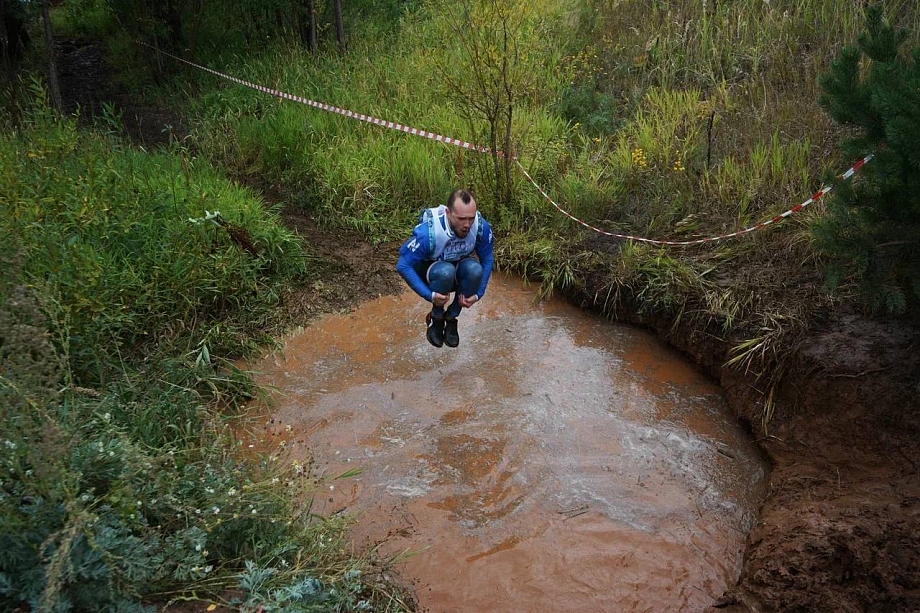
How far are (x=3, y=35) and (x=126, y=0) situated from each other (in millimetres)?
1707

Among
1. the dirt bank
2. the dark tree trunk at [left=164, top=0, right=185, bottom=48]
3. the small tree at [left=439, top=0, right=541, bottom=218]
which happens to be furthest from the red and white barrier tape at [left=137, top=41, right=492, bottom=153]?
the dirt bank

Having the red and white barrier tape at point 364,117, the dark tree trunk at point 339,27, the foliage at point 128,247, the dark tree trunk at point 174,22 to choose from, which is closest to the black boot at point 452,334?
the foliage at point 128,247

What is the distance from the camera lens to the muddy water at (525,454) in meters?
3.51

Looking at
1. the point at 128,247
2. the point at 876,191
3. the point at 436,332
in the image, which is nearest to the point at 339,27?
the point at 128,247

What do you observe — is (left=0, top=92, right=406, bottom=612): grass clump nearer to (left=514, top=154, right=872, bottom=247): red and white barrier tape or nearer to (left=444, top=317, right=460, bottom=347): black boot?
(left=444, top=317, right=460, bottom=347): black boot

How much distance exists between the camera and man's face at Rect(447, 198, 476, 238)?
427cm

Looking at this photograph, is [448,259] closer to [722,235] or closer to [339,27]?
[722,235]

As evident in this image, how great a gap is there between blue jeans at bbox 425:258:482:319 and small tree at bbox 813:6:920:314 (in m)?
2.14

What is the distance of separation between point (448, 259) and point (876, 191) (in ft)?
8.56

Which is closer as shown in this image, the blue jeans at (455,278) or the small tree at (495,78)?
the blue jeans at (455,278)

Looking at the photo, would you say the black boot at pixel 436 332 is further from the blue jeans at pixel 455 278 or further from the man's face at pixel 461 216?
the man's face at pixel 461 216

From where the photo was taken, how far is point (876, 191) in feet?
12.7

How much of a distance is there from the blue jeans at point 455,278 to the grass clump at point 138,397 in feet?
4.79

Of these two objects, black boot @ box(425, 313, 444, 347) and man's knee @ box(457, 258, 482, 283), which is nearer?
man's knee @ box(457, 258, 482, 283)
